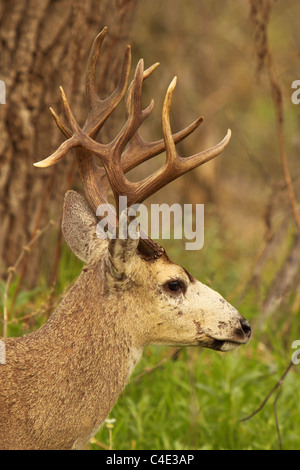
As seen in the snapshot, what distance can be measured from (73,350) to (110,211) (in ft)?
2.84

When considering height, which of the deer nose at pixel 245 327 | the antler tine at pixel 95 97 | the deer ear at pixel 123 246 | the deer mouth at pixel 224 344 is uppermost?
the antler tine at pixel 95 97

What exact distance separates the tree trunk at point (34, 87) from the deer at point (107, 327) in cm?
191

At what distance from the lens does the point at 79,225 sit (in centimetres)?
449

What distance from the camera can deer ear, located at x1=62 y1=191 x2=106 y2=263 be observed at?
4.46 meters

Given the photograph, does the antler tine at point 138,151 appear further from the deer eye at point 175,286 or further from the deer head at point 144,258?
the deer eye at point 175,286

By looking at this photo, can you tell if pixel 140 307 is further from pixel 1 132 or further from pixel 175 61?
pixel 175 61

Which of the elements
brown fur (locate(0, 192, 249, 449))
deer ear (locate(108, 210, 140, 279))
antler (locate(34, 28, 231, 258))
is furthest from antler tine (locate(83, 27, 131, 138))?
deer ear (locate(108, 210, 140, 279))

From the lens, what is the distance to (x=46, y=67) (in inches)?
248

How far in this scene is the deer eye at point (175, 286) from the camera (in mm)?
4173

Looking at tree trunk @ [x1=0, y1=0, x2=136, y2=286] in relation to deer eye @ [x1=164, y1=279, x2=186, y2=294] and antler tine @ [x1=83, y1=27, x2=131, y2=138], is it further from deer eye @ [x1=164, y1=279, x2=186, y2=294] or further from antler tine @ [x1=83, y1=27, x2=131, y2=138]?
deer eye @ [x1=164, y1=279, x2=186, y2=294]

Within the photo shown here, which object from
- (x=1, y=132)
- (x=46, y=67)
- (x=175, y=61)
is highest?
(x=175, y=61)

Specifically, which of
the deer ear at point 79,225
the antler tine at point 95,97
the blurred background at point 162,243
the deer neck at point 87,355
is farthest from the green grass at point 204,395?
the antler tine at point 95,97
